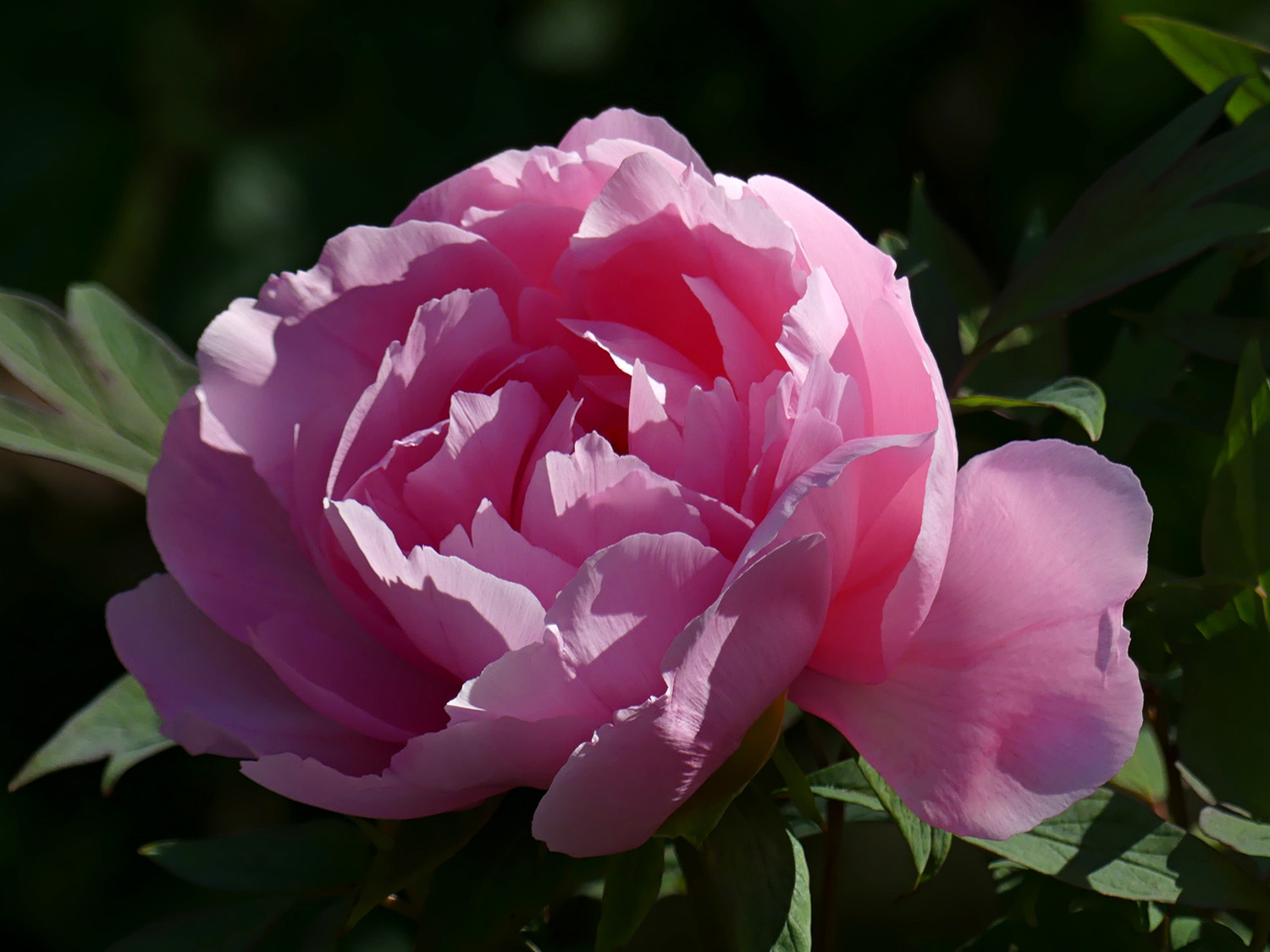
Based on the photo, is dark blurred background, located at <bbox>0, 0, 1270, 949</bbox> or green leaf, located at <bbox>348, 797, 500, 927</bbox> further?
dark blurred background, located at <bbox>0, 0, 1270, 949</bbox>

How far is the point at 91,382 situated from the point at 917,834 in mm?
300

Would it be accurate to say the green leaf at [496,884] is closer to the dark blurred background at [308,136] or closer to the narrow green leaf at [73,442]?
the narrow green leaf at [73,442]

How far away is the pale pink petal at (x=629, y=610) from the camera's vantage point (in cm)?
26

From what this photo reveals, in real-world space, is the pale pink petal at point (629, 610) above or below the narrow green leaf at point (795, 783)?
above

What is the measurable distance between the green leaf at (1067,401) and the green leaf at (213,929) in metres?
0.27

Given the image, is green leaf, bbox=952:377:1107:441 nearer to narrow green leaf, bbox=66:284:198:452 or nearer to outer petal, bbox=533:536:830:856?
outer petal, bbox=533:536:830:856

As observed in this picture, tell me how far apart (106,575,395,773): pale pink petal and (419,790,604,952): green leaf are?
0.03 metres

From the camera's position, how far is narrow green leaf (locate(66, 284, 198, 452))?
1.38ft

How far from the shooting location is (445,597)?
266mm

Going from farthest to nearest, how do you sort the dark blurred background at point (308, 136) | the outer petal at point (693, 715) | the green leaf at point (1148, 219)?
the dark blurred background at point (308, 136) < the green leaf at point (1148, 219) < the outer petal at point (693, 715)

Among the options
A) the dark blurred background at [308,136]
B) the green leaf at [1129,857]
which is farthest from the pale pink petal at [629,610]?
the dark blurred background at [308,136]

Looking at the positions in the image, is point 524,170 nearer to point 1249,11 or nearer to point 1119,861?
point 1119,861

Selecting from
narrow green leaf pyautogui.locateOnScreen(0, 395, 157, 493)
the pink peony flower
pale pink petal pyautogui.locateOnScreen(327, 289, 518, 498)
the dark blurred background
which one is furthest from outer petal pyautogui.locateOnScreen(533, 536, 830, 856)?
the dark blurred background

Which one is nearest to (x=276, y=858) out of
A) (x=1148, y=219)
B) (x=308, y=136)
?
(x=1148, y=219)
